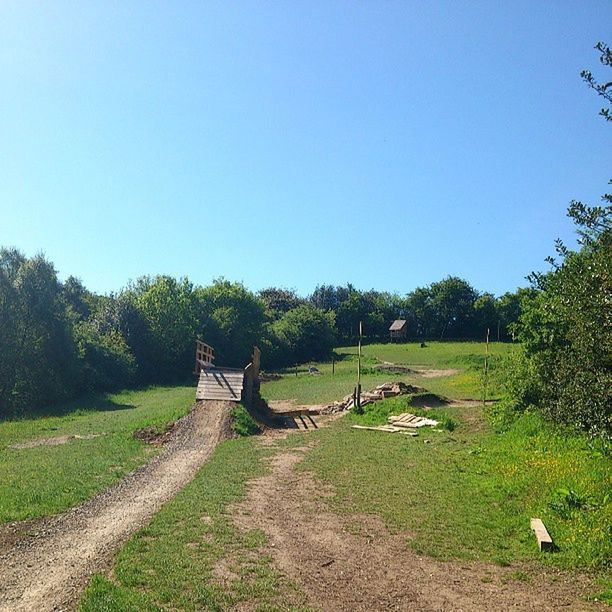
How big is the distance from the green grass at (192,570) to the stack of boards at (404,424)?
1236 centimetres

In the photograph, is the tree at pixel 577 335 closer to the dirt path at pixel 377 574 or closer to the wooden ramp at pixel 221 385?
the dirt path at pixel 377 574

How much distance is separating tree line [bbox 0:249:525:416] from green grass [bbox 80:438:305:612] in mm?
16244

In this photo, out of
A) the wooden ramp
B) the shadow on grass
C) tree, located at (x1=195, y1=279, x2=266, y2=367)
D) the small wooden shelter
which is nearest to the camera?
the shadow on grass

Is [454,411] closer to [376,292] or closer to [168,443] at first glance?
[168,443]

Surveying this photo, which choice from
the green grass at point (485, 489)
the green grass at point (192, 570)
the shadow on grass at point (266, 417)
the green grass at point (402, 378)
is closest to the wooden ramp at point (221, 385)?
the shadow on grass at point (266, 417)

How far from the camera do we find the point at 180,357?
187ft

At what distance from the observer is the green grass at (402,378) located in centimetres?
3609

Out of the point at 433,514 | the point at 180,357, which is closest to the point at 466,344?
the point at 180,357

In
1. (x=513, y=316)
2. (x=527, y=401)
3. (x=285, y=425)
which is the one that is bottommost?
(x=285, y=425)

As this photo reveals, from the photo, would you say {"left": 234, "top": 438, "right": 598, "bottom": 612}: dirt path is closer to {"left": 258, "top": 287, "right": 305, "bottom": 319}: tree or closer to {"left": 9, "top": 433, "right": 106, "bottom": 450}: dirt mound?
{"left": 9, "top": 433, "right": 106, "bottom": 450}: dirt mound

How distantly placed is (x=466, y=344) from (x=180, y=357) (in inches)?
1792

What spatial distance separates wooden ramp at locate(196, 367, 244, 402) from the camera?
26.8 meters

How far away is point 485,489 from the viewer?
1307 cm

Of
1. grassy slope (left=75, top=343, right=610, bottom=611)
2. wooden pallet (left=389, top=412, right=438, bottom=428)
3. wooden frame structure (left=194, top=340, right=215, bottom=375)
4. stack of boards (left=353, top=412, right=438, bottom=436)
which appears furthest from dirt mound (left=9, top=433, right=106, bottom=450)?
wooden pallet (left=389, top=412, right=438, bottom=428)
